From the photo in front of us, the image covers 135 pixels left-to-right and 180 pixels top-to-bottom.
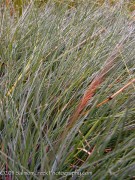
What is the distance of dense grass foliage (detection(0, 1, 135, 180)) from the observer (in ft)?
3.46

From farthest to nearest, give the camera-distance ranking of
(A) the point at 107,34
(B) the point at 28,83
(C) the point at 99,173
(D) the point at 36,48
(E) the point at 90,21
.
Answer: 1. (E) the point at 90,21
2. (A) the point at 107,34
3. (D) the point at 36,48
4. (B) the point at 28,83
5. (C) the point at 99,173

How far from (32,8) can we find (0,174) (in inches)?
54.0

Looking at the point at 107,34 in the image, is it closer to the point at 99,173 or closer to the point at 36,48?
the point at 36,48

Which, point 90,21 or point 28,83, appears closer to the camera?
point 28,83

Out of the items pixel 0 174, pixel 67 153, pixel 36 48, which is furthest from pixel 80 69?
pixel 0 174

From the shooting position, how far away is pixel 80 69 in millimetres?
1557

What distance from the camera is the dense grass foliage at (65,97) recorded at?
1.06m

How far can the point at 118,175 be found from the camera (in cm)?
100

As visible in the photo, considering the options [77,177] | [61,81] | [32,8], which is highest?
[32,8]

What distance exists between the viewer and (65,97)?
1385 mm

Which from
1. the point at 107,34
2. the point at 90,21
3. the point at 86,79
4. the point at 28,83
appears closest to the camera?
the point at 28,83

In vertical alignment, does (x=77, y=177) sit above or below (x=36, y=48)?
below

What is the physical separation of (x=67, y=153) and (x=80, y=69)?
548 millimetres

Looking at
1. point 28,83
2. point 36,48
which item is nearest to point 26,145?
point 28,83
